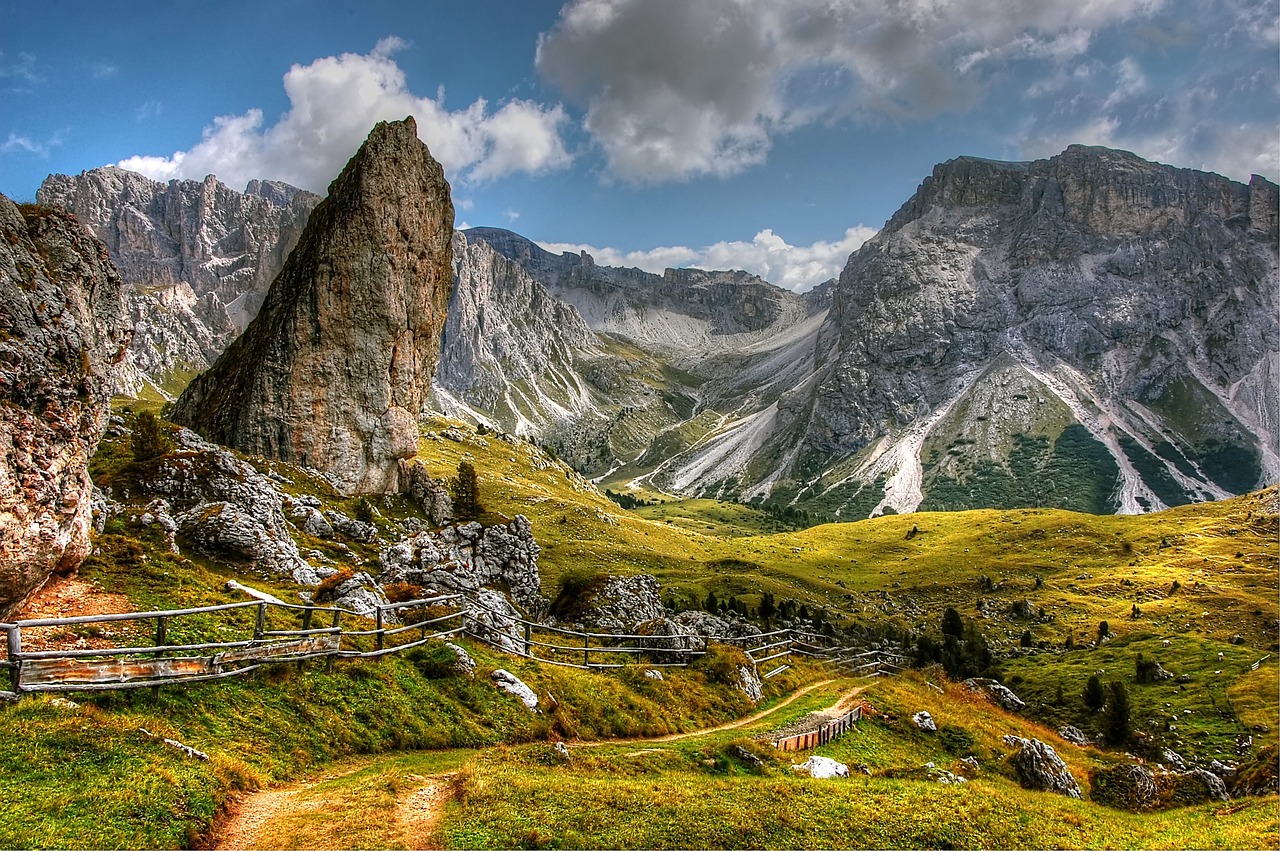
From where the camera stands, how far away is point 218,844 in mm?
11938

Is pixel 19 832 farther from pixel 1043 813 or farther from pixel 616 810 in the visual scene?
pixel 1043 813

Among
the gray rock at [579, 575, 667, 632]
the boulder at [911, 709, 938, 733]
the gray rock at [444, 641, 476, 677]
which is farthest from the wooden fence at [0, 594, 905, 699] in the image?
the gray rock at [579, 575, 667, 632]

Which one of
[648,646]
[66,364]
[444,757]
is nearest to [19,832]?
[444,757]

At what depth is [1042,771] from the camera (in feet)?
76.2

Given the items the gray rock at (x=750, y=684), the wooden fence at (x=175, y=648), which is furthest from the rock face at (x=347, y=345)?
the gray rock at (x=750, y=684)

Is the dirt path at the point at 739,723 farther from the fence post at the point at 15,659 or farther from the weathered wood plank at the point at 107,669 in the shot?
the fence post at the point at 15,659

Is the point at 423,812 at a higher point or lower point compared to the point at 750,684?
higher

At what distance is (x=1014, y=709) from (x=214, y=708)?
5411 cm

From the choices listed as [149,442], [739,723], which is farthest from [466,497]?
[739,723]

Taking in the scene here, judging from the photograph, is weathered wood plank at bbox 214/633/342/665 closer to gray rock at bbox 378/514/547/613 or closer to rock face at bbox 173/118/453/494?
gray rock at bbox 378/514/547/613

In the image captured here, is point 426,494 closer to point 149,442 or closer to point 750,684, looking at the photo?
point 149,442

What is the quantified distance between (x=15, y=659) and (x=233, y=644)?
4.56 m

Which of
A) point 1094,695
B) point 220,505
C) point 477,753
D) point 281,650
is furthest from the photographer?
point 1094,695

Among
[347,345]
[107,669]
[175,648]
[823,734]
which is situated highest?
[347,345]
